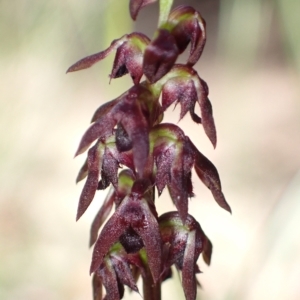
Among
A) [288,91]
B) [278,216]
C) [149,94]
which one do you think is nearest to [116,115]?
[149,94]

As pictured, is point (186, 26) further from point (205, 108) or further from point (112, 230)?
point (112, 230)

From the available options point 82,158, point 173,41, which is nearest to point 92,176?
point 173,41

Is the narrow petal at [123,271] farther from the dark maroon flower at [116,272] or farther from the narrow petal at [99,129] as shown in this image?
the narrow petal at [99,129]

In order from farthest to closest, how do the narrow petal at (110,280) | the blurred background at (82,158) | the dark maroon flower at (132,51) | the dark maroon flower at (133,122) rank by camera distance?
the blurred background at (82,158)
the narrow petal at (110,280)
the dark maroon flower at (132,51)
the dark maroon flower at (133,122)

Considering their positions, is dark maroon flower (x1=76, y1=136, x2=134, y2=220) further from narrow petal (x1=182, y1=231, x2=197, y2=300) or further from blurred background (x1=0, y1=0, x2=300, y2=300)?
blurred background (x1=0, y1=0, x2=300, y2=300)

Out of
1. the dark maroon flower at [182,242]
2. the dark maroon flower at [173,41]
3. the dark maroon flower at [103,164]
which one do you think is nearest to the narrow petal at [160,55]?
the dark maroon flower at [173,41]

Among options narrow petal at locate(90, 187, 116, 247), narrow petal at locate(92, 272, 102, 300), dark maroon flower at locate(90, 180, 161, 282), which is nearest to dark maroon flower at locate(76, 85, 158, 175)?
dark maroon flower at locate(90, 180, 161, 282)

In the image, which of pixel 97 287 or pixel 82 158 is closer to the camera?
pixel 97 287
